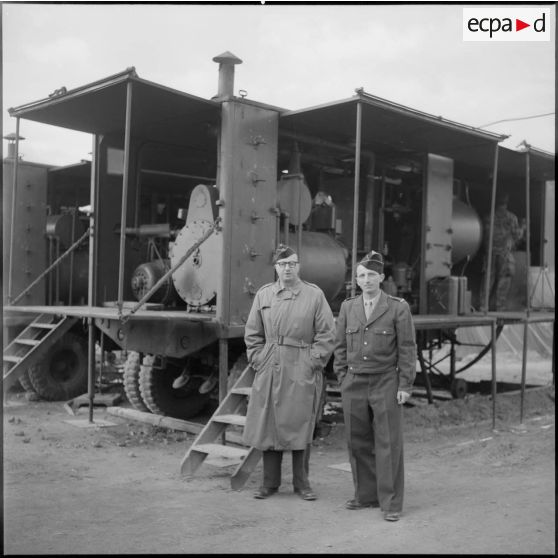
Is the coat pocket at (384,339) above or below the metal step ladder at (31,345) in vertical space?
above

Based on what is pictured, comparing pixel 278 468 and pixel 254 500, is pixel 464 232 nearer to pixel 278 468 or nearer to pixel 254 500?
pixel 278 468

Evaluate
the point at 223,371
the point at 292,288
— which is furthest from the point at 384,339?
the point at 223,371

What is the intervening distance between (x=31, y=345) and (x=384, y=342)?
652 centimetres

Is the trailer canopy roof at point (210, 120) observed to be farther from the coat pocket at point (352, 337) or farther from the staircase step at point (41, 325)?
the coat pocket at point (352, 337)

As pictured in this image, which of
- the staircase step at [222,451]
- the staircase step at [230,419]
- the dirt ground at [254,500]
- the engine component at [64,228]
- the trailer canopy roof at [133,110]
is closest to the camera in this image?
the dirt ground at [254,500]

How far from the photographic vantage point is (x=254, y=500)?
19.9 ft

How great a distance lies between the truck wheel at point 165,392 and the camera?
9812 millimetres

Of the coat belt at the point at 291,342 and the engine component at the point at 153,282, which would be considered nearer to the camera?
the coat belt at the point at 291,342

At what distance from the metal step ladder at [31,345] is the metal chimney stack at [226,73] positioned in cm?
370

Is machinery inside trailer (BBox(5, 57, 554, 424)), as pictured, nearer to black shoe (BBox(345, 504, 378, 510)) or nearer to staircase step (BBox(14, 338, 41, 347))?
staircase step (BBox(14, 338, 41, 347))

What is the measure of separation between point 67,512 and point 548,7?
4722 mm

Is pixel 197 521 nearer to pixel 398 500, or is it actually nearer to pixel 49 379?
pixel 398 500

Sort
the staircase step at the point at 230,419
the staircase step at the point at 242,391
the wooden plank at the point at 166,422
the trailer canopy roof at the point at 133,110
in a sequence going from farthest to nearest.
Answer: the wooden plank at the point at 166,422 → the trailer canopy roof at the point at 133,110 → the staircase step at the point at 242,391 → the staircase step at the point at 230,419

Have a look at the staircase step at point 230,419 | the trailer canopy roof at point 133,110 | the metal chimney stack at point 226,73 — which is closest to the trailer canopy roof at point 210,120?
the trailer canopy roof at point 133,110
